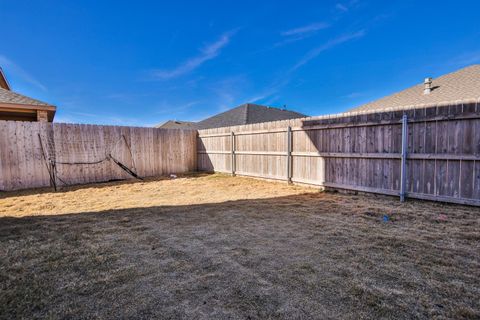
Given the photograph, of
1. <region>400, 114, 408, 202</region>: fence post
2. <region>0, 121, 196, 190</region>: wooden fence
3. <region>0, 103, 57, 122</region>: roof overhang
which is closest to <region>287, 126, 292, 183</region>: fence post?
<region>400, 114, 408, 202</region>: fence post

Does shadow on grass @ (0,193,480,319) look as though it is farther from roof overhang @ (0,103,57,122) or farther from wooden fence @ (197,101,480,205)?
roof overhang @ (0,103,57,122)

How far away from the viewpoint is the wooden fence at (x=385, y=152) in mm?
3844

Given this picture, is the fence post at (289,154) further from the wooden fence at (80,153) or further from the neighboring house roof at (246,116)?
the neighboring house roof at (246,116)

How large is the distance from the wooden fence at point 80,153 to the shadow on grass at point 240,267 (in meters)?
3.84

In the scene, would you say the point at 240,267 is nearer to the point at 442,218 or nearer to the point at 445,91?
the point at 442,218

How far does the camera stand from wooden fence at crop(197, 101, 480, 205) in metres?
3.84

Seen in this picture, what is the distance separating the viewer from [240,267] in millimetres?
1984

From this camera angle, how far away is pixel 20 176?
6188 mm

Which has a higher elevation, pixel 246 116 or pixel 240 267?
pixel 246 116

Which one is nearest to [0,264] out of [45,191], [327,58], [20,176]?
[45,191]

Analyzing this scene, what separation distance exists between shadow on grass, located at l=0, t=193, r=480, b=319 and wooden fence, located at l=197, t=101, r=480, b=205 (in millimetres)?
831

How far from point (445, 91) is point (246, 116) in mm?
8376

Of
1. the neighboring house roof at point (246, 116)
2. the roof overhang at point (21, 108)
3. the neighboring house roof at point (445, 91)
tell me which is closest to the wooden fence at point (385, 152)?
the neighboring house roof at point (445, 91)

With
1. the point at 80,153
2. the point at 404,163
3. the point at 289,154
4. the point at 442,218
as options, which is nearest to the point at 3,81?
the point at 80,153
